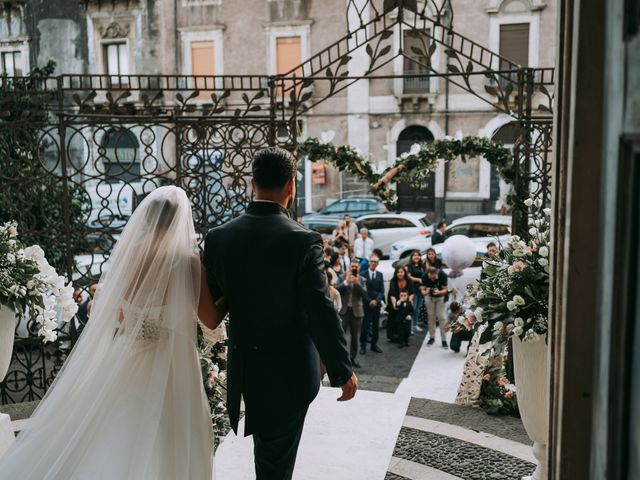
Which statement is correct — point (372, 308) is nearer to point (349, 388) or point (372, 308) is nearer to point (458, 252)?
point (458, 252)

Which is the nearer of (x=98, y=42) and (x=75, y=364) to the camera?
(x=75, y=364)

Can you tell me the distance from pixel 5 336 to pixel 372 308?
18.7ft

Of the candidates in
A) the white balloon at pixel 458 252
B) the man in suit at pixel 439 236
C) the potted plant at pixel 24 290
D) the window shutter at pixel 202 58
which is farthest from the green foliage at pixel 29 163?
the window shutter at pixel 202 58

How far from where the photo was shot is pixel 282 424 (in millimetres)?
2996

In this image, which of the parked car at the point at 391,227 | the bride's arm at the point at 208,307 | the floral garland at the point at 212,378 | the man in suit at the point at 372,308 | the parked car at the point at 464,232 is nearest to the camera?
the bride's arm at the point at 208,307

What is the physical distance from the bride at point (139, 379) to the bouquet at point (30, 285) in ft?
4.90

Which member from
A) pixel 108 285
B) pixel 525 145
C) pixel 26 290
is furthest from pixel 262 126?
pixel 108 285

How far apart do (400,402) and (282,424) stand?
8.26 ft

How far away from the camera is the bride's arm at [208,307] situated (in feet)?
10.4

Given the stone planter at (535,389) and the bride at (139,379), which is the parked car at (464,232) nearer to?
the stone planter at (535,389)

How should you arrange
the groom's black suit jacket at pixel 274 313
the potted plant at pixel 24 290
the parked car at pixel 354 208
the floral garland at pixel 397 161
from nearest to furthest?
1. the groom's black suit jacket at pixel 274 313
2. the potted plant at pixel 24 290
3. the floral garland at pixel 397 161
4. the parked car at pixel 354 208

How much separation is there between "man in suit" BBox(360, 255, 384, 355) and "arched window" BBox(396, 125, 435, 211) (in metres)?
12.8

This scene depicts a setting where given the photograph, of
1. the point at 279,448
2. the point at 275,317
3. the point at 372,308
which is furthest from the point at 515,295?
the point at 372,308

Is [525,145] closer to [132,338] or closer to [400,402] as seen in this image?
[400,402]
